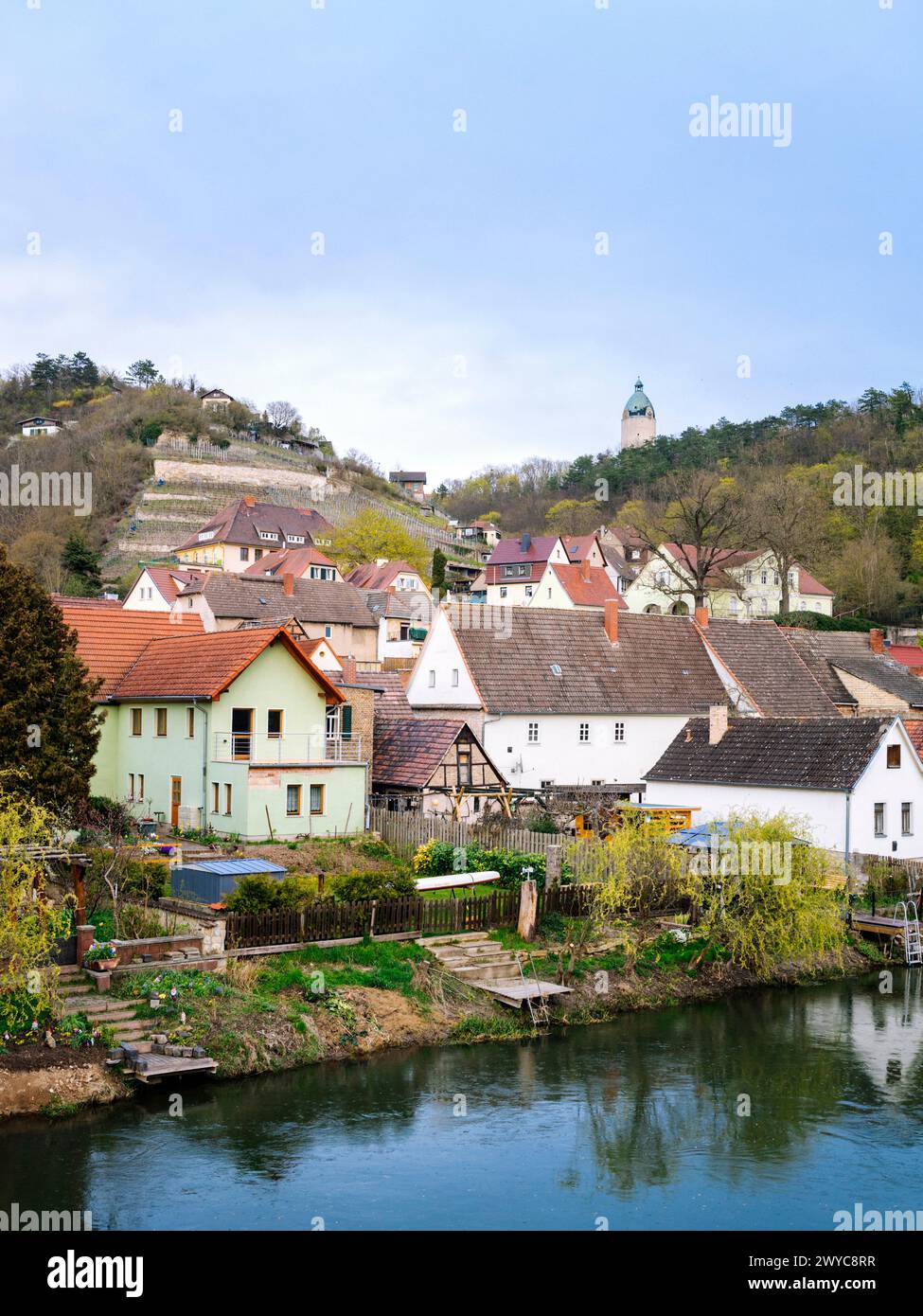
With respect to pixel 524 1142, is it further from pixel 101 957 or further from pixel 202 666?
pixel 202 666

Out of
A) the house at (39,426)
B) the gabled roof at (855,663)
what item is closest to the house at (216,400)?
the house at (39,426)

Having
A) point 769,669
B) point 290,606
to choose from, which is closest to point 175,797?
point 769,669

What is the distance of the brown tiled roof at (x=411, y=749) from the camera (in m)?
36.8

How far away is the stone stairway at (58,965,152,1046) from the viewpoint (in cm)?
2091

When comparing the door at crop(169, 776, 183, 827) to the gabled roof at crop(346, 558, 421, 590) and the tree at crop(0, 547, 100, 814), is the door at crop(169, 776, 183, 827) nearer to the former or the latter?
the tree at crop(0, 547, 100, 814)

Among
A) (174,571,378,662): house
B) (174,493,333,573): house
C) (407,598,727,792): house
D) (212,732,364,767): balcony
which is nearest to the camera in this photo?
(212,732,364,767): balcony

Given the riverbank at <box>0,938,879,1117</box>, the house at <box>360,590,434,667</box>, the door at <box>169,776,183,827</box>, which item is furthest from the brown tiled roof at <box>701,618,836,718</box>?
the house at <box>360,590,434,667</box>

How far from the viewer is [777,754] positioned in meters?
37.5

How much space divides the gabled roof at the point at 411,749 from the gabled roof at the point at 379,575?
58.3 metres

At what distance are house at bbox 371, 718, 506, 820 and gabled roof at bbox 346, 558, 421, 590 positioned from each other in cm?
5899

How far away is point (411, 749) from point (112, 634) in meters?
10.2

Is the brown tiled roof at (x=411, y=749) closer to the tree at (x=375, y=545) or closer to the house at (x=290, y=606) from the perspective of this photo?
the house at (x=290, y=606)

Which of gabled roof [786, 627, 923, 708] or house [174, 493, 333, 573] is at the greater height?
house [174, 493, 333, 573]

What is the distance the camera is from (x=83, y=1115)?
62.6ft
